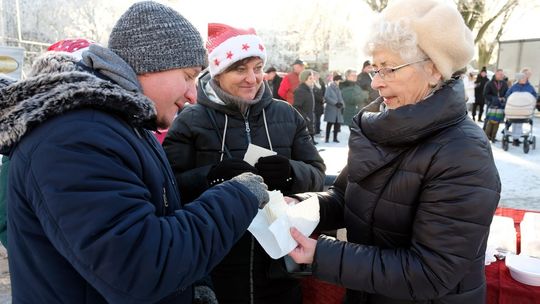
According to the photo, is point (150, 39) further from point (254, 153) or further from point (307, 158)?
point (307, 158)

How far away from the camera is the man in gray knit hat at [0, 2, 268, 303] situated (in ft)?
3.01

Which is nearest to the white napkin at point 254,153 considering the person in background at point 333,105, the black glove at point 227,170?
the black glove at point 227,170

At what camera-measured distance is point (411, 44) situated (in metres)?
1.38

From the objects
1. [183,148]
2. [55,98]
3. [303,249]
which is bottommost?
[303,249]

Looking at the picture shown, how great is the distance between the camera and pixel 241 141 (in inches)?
82.0

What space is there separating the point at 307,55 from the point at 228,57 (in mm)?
42288

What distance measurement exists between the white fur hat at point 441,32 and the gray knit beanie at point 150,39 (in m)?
0.75

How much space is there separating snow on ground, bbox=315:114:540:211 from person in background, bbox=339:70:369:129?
85 centimetres

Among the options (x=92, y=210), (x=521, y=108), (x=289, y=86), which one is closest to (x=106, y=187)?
(x=92, y=210)

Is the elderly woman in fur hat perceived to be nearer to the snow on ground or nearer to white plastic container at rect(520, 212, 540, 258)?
Answer: white plastic container at rect(520, 212, 540, 258)

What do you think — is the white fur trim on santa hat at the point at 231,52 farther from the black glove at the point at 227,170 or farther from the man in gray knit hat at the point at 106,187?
the man in gray knit hat at the point at 106,187

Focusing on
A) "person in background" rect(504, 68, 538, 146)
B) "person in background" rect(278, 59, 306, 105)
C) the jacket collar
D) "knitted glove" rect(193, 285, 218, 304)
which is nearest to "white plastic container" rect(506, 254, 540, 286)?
the jacket collar

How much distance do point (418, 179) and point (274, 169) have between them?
2.43 ft

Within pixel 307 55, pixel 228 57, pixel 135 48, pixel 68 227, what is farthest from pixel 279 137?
pixel 307 55
